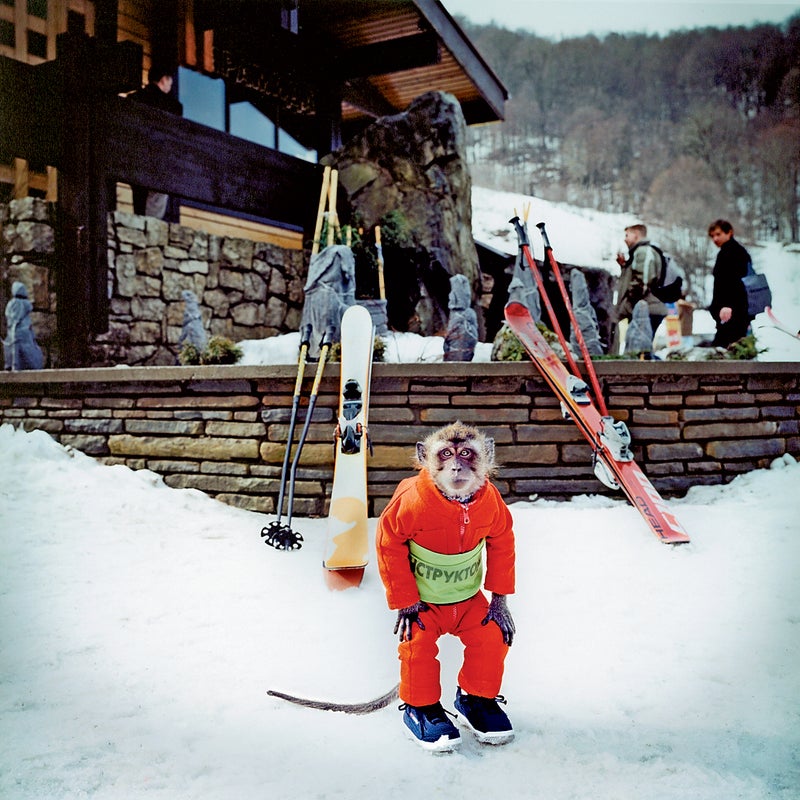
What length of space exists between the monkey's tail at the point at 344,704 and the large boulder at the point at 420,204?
64.5 inches

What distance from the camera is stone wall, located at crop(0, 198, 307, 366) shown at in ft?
9.20

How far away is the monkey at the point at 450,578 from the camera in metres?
0.98

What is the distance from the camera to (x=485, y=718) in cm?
99

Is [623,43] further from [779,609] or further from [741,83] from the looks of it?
[779,609]

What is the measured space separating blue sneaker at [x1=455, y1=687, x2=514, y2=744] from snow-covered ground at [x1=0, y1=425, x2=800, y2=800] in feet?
0.06

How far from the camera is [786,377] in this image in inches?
74.4

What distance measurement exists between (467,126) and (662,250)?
737mm

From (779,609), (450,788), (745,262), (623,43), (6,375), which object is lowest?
(450,788)

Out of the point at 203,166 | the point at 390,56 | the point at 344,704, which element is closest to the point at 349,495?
the point at 344,704

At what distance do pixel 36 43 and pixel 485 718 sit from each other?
1.91 meters

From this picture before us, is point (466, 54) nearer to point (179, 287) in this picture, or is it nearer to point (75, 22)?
point (75, 22)

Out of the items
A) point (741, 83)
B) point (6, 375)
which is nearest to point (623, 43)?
point (741, 83)

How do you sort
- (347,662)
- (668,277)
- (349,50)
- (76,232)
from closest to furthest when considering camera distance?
1. (347,662)
2. (668,277)
3. (349,50)
4. (76,232)

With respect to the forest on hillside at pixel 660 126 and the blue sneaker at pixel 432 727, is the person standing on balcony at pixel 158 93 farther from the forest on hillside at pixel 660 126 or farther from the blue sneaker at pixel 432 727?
the blue sneaker at pixel 432 727
